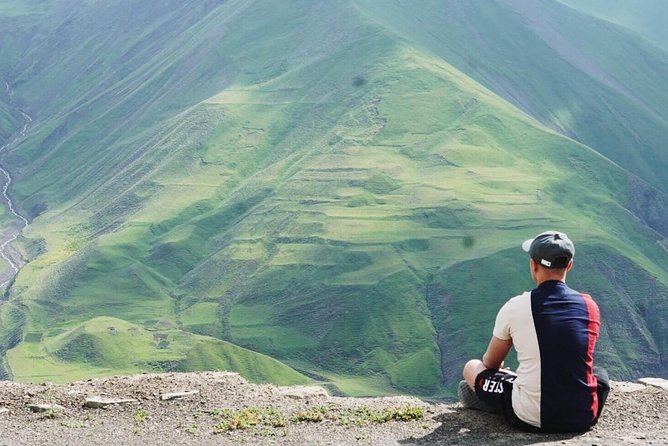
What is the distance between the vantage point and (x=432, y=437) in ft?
65.5

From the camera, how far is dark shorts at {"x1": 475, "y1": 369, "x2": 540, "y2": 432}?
1902cm

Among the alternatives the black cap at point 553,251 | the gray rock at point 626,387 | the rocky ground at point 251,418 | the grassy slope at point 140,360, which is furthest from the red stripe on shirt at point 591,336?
the grassy slope at point 140,360

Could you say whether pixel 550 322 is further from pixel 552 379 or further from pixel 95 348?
pixel 95 348

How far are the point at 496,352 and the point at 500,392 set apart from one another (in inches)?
38.8

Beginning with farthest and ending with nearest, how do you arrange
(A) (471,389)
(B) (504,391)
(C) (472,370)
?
(A) (471,389) < (C) (472,370) < (B) (504,391)

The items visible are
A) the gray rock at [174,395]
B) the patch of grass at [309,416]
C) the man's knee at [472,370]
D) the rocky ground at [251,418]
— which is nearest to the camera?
the man's knee at [472,370]

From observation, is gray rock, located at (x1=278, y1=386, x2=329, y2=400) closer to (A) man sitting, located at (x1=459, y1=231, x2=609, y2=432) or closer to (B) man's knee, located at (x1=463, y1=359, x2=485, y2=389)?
(B) man's knee, located at (x1=463, y1=359, x2=485, y2=389)

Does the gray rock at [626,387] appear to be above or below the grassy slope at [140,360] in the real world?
above

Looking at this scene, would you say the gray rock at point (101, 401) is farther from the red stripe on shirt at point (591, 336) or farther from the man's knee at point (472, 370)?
the red stripe on shirt at point (591, 336)

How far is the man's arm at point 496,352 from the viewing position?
735 inches

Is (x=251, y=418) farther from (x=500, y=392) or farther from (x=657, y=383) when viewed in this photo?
(x=657, y=383)

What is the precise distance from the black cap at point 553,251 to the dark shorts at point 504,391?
2.81 m

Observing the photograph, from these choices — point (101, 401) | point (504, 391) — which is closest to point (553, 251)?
point (504, 391)

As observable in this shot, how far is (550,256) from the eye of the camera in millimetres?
17812
